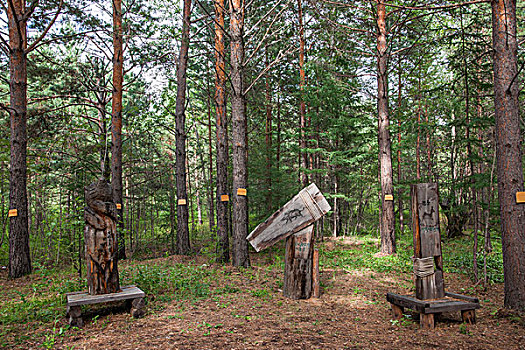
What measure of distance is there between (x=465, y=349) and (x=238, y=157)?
610 cm

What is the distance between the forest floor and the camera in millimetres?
3832

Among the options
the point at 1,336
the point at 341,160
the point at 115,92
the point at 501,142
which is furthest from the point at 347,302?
the point at 115,92

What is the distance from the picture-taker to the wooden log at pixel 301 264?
19.4 ft

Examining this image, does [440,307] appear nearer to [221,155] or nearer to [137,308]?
[137,308]

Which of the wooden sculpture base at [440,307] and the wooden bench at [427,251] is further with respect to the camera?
the wooden bench at [427,251]

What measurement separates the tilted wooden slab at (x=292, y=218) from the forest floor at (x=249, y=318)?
1.14 meters

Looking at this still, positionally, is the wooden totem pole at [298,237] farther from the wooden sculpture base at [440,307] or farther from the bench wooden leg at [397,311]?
the wooden sculpture base at [440,307]

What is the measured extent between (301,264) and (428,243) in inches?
89.0

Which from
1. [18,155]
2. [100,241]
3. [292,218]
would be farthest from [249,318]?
[18,155]

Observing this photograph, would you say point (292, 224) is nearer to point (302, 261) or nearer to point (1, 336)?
point (302, 261)

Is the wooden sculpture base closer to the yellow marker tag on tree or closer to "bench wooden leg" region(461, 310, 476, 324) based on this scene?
"bench wooden leg" region(461, 310, 476, 324)

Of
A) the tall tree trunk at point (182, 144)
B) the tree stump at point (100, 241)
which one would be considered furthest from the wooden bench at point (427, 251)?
the tall tree trunk at point (182, 144)

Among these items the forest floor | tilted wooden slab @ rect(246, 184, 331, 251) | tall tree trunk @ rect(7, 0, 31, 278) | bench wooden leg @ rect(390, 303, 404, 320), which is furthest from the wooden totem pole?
tall tree trunk @ rect(7, 0, 31, 278)

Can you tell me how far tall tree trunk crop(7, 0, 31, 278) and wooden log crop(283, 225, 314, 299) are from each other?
6.75 metres
